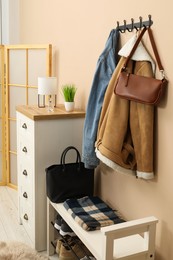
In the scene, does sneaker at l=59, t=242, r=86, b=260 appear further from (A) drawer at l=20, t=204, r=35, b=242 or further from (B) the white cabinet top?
(B) the white cabinet top

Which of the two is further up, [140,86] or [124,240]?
[140,86]

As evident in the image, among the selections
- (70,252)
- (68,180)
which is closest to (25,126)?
(68,180)

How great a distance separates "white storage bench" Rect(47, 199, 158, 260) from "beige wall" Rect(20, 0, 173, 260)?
0.11 metres

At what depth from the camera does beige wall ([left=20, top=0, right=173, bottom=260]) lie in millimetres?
1707

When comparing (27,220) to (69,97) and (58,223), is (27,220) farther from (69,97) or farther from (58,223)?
(69,97)

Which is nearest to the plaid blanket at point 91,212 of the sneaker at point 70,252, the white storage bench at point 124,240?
the white storage bench at point 124,240

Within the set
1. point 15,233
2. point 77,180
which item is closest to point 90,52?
point 77,180

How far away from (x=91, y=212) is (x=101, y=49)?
1.08m

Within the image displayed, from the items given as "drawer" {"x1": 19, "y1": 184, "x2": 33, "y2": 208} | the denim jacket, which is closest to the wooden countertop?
the denim jacket

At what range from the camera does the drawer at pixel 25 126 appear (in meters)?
2.40

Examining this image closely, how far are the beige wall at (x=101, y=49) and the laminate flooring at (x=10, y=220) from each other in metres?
0.80

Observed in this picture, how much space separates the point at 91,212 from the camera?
209cm

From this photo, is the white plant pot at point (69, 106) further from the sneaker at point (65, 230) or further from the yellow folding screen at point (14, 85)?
the sneaker at point (65, 230)

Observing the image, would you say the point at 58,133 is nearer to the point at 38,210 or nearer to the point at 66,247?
the point at 38,210
